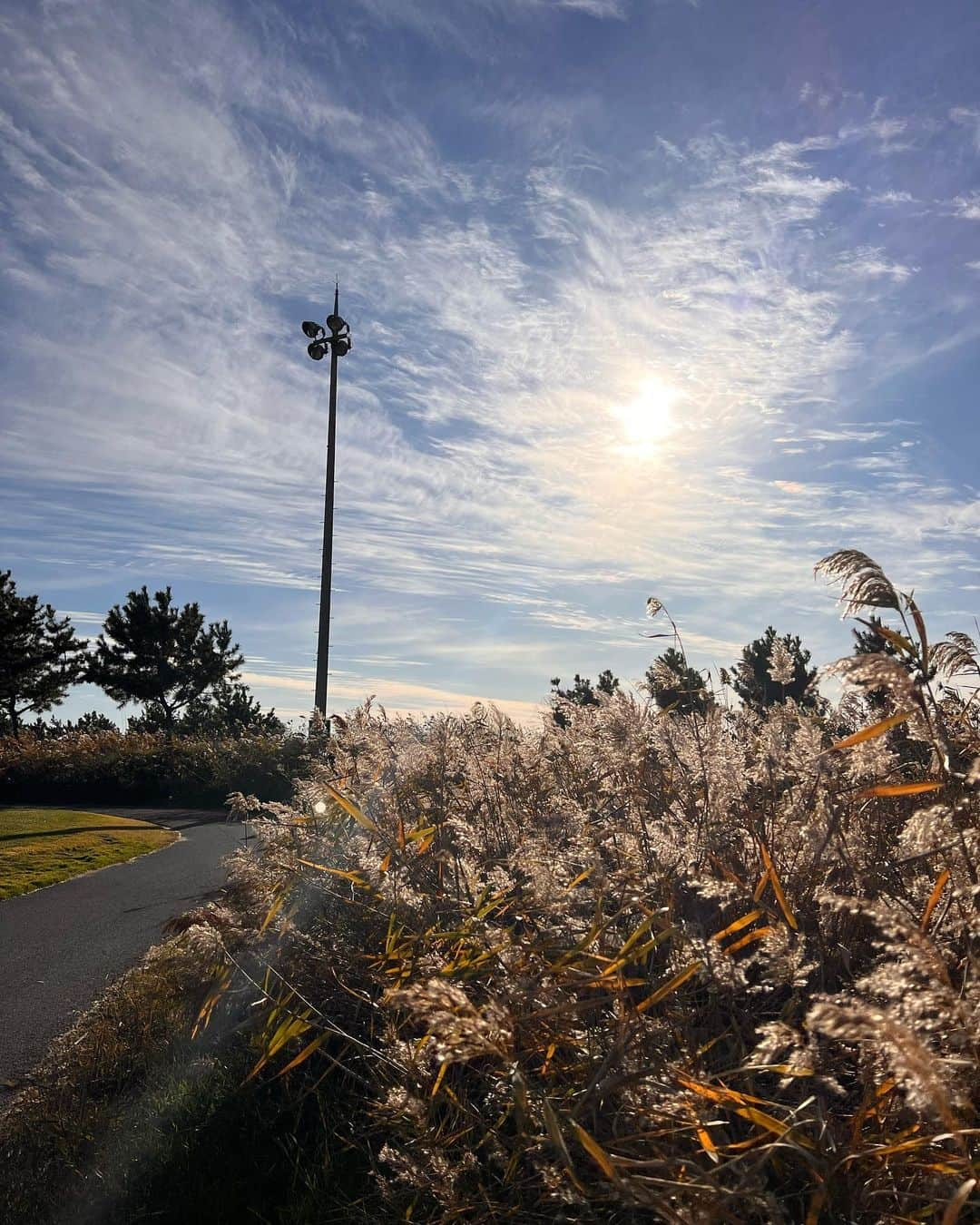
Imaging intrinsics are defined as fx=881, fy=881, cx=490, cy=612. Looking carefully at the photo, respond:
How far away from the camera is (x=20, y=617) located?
38281 millimetres

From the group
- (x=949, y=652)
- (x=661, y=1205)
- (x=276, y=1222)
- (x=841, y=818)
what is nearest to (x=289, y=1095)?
(x=276, y=1222)

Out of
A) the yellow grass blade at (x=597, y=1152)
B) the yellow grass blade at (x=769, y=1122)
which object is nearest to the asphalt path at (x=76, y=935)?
the yellow grass blade at (x=597, y=1152)

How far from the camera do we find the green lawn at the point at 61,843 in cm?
802

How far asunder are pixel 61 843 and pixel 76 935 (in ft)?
14.3

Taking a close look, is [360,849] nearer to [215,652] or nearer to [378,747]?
[378,747]

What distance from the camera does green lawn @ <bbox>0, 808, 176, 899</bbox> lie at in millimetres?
8016

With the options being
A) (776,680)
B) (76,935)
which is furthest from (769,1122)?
(76,935)

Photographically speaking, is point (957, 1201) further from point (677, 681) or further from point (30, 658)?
point (30, 658)

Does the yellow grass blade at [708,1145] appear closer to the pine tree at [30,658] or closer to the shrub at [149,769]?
the shrub at [149,769]

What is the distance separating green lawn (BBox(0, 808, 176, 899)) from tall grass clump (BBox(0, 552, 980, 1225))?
512cm

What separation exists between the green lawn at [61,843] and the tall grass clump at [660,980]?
512cm

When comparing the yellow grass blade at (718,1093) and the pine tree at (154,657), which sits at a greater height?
the pine tree at (154,657)

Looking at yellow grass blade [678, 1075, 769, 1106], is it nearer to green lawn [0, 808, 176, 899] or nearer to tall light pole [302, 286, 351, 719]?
green lawn [0, 808, 176, 899]

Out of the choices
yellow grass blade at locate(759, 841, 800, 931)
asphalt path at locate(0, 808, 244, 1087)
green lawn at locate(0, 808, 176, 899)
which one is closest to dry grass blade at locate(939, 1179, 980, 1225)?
yellow grass blade at locate(759, 841, 800, 931)
